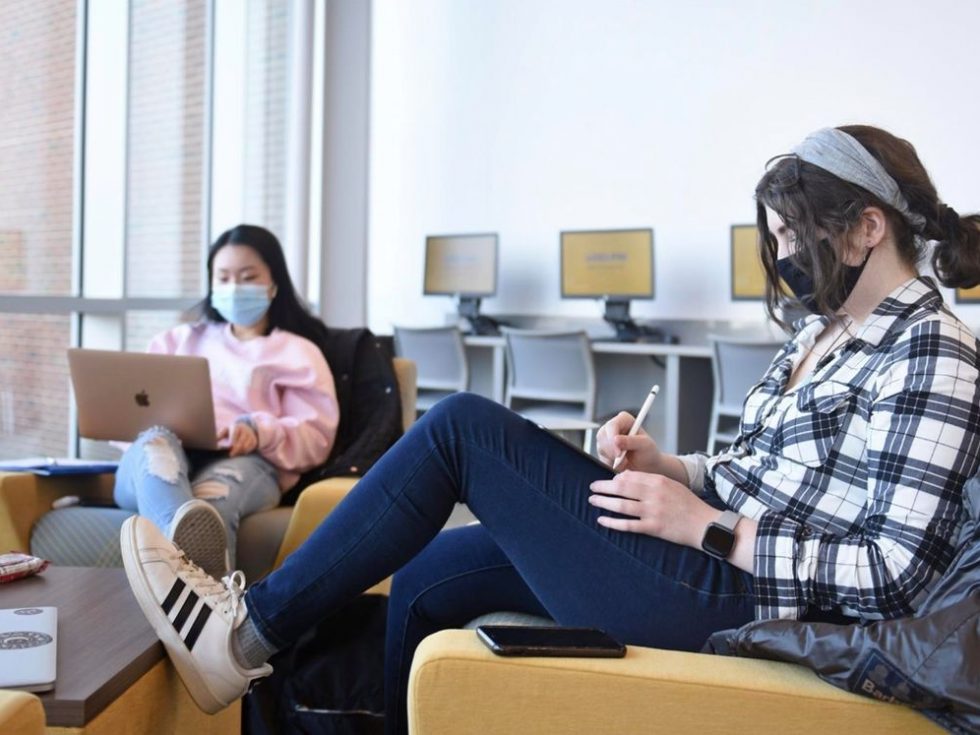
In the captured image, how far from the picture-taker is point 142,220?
14.0ft

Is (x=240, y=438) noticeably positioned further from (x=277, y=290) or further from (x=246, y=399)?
(x=277, y=290)

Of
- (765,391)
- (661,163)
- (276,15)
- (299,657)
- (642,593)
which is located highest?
(276,15)

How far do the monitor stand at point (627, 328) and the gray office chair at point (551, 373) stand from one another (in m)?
0.50

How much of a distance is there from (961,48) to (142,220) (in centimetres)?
376

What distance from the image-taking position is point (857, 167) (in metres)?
1.30

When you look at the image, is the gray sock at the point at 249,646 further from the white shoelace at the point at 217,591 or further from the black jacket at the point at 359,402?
the black jacket at the point at 359,402

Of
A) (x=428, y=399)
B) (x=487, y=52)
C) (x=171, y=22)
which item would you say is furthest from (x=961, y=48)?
(x=171, y=22)

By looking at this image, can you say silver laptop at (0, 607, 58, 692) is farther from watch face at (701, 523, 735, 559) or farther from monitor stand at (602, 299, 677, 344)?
monitor stand at (602, 299, 677, 344)

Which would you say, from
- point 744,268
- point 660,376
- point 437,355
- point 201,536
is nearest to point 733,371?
point 744,268

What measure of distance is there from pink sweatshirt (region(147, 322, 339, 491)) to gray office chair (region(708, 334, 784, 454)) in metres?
2.43

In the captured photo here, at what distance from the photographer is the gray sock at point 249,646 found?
138cm

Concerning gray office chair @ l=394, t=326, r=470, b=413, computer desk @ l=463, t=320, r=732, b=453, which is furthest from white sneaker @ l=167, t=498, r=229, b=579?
gray office chair @ l=394, t=326, r=470, b=413

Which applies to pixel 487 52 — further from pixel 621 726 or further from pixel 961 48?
pixel 621 726

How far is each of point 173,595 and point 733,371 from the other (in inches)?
141
